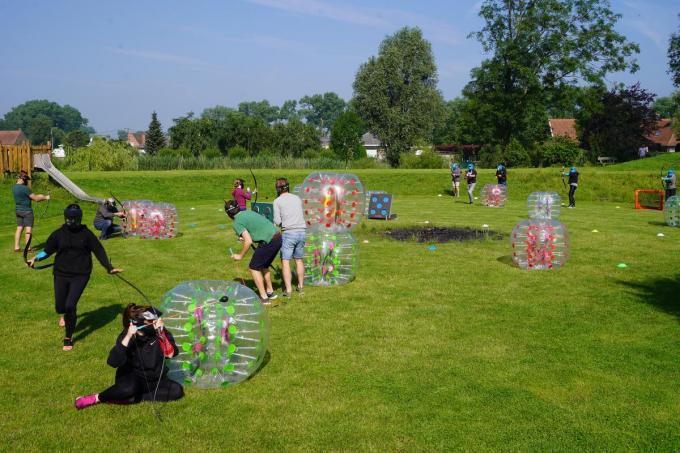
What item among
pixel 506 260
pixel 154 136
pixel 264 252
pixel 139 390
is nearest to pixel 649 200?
pixel 506 260

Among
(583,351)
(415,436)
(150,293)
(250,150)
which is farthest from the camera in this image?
(250,150)

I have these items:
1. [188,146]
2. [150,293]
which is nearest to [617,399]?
[150,293]

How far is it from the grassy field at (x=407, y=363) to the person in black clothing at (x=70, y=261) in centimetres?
58

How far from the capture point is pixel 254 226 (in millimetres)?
10195

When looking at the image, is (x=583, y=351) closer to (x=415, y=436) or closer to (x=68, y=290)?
(x=415, y=436)

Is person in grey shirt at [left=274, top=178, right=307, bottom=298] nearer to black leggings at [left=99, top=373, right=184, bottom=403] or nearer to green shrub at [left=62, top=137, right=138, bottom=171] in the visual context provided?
black leggings at [left=99, top=373, right=184, bottom=403]

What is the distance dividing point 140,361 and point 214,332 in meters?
0.86

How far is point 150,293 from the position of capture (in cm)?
1166

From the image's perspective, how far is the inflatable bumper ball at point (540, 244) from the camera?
13430mm

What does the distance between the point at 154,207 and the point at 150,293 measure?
7.70 meters

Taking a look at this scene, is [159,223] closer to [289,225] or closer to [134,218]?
[134,218]

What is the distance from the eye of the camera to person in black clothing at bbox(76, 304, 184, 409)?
21.2ft

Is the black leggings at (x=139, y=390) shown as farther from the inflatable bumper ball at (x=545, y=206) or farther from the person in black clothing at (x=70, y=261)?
the inflatable bumper ball at (x=545, y=206)

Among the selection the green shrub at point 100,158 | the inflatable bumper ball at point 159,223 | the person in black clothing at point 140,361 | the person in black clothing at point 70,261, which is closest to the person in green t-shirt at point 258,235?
the person in black clothing at point 70,261
